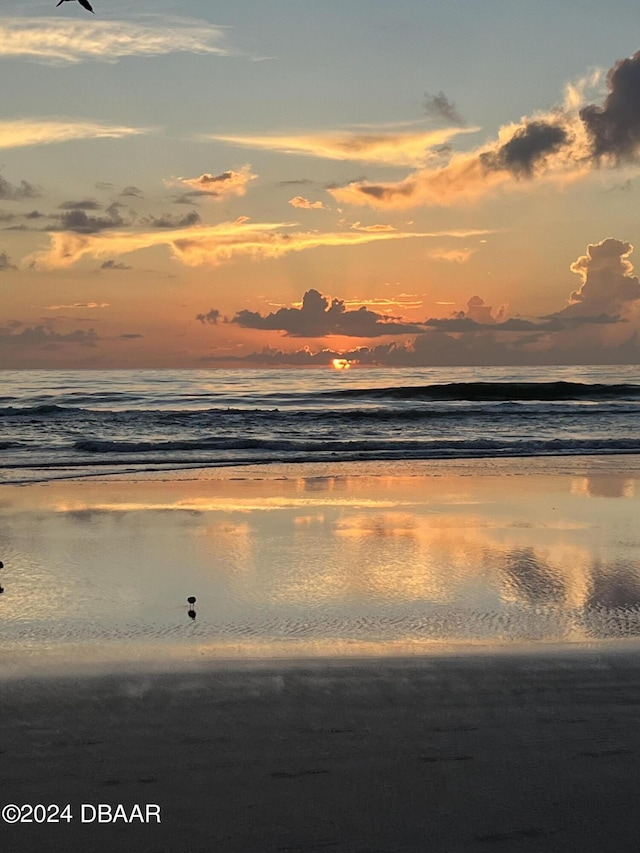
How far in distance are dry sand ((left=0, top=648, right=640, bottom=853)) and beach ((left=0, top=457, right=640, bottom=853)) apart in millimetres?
13

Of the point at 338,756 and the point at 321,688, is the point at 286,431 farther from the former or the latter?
the point at 338,756

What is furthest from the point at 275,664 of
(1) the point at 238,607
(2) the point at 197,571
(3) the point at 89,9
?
(3) the point at 89,9

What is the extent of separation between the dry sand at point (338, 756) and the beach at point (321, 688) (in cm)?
1

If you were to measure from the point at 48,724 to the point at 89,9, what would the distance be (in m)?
3.64

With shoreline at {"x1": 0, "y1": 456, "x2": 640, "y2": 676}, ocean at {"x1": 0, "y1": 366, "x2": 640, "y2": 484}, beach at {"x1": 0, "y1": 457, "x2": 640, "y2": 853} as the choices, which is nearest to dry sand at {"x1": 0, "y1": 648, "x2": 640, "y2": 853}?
beach at {"x1": 0, "y1": 457, "x2": 640, "y2": 853}

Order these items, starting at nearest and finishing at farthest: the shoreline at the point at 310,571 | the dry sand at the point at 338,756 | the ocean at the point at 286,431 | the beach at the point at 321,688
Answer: the dry sand at the point at 338,756
the beach at the point at 321,688
the shoreline at the point at 310,571
the ocean at the point at 286,431

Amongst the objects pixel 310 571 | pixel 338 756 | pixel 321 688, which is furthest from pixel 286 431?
pixel 338 756

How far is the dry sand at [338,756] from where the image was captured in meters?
3.52

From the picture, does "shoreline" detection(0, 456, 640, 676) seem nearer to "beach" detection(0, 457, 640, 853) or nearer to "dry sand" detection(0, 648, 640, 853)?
"beach" detection(0, 457, 640, 853)

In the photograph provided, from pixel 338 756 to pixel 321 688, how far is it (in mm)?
799

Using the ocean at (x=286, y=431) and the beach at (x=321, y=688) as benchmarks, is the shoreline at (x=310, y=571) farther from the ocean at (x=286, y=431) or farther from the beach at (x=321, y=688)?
the ocean at (x=286, y=431)

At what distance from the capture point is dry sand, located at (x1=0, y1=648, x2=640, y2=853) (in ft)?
11.6

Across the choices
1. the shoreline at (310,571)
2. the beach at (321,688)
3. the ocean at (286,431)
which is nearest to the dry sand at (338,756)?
the beach at (321,688)

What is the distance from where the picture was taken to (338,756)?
4.10 metres
